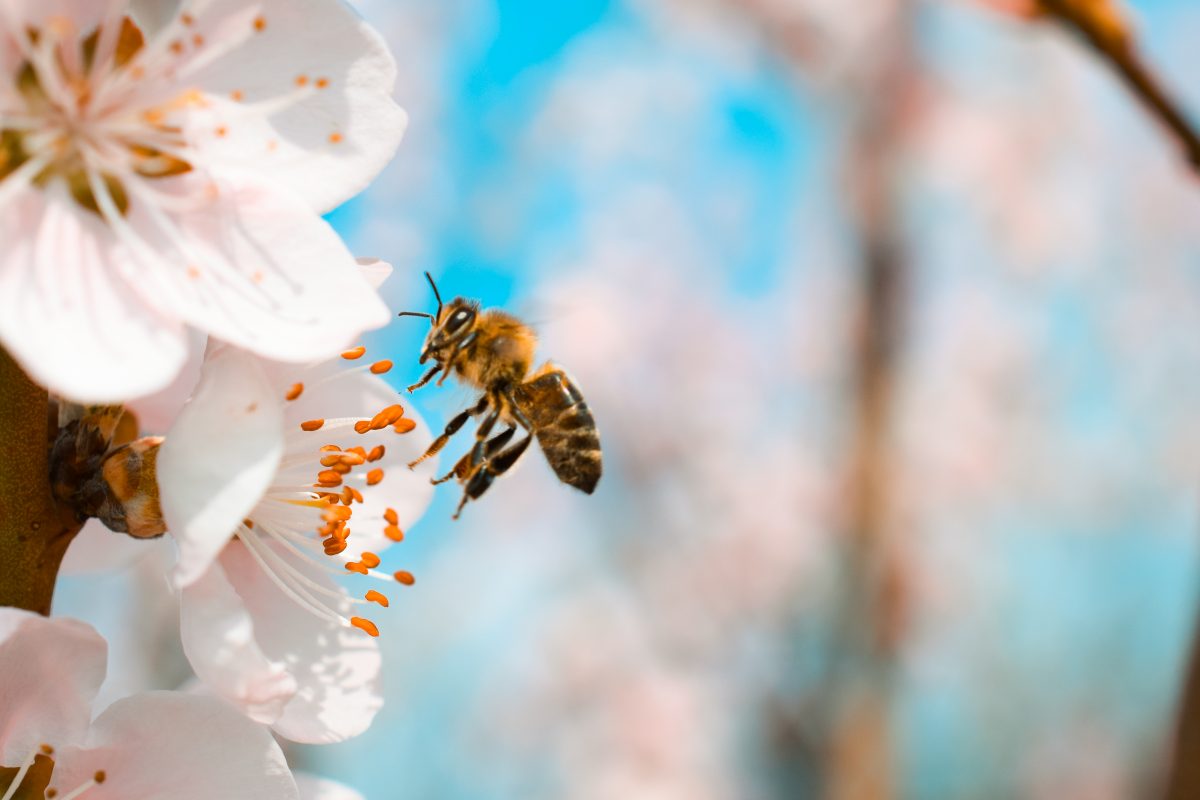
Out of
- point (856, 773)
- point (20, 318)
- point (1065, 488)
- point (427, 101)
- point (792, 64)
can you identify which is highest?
point (20, 318)

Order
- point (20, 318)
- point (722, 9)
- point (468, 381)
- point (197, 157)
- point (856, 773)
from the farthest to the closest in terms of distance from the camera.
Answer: point (722, 9) → point (856, 773) → point (468, 381) → point (197, 157) → point (20, 318)

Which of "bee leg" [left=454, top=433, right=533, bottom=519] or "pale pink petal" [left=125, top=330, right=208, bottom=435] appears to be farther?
"bee leg" [left=454, top=433, right=533, bottom=519]

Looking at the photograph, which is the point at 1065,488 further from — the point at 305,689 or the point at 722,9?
the point at 305,689

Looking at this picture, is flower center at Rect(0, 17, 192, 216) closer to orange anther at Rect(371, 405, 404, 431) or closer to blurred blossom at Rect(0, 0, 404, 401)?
blurred blossom at Rect(0, 0, 404, 401)

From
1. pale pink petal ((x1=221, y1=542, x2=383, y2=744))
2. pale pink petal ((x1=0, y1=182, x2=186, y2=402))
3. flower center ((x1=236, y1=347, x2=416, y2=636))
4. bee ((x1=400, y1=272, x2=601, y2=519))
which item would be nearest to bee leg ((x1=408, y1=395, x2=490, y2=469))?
bee ((x1=400, y1=272, x2=601, y2=519))

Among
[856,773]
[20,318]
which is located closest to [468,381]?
[20,318]

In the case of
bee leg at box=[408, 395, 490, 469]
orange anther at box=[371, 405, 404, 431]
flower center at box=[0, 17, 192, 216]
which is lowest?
bee leg at box=[408, 395, 490, 469]

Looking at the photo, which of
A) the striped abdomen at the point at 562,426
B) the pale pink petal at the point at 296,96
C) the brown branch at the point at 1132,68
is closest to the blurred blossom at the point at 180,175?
the pale pink petal at the point at 296,96
